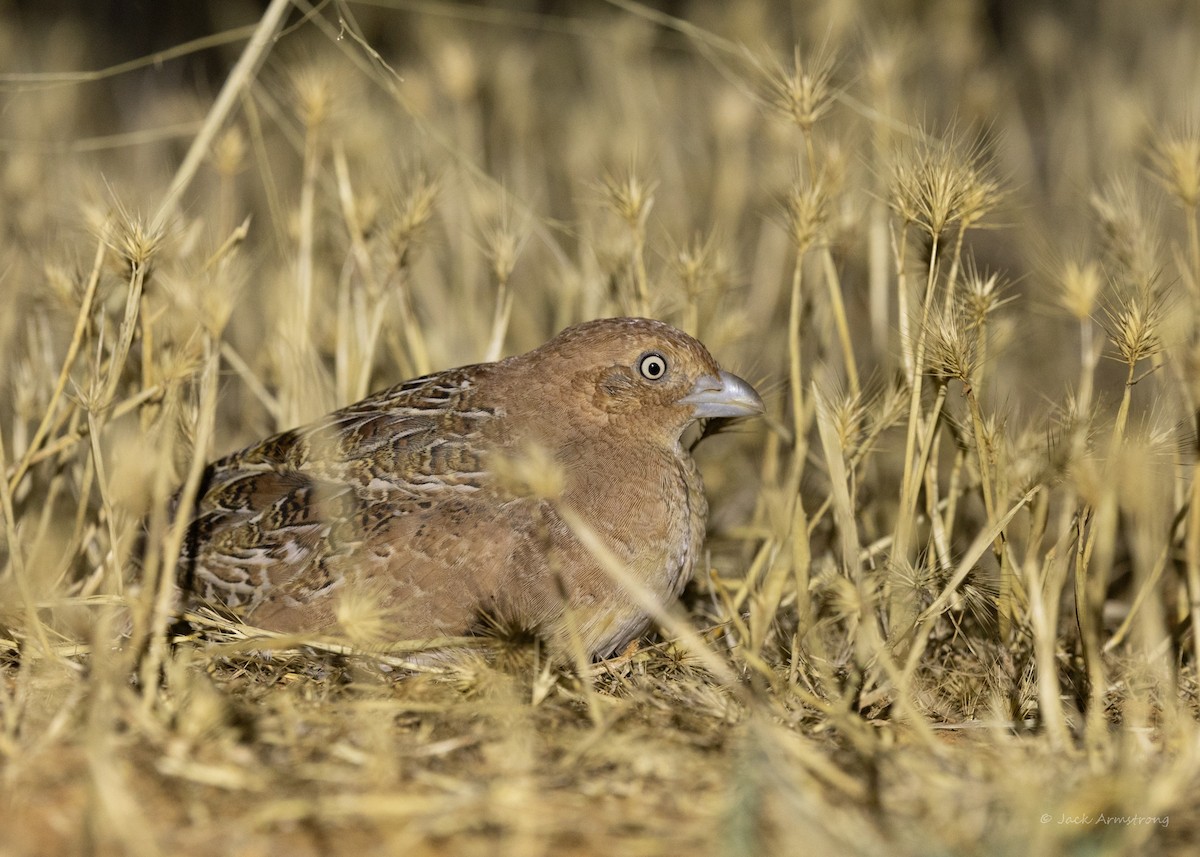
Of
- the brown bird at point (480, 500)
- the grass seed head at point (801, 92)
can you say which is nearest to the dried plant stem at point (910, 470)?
the brown bird at point (480, 500)

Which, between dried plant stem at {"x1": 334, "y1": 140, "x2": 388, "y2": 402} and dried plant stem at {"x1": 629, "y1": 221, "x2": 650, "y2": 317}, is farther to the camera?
dried plant stem at {"x1": 334, "y1": 140, "x2": 388, "y2": 402}

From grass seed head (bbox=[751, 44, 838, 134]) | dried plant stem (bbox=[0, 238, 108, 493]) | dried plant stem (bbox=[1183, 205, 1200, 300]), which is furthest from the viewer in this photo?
grass seed head (bbox=[751, 44, 838, 134])

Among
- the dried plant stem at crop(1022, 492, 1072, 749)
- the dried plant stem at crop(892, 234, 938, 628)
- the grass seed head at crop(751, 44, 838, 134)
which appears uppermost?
the grass seed head at crop(751, 44, 838, 134)

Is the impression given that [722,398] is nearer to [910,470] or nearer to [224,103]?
[910,470]

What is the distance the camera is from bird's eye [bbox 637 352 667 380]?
161 inches

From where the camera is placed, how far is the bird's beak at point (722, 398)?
4117 mm

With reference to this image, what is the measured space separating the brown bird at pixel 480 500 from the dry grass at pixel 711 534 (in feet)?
0.47

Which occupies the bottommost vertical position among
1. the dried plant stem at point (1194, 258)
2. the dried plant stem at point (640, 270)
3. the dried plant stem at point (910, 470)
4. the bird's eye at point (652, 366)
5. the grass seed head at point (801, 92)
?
the dried plant stem at point (910, 470)

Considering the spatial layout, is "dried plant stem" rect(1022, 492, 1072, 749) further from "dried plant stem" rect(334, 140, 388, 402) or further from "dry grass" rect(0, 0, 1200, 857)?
"dried plant stem" rect(334, 140, 388, 402)

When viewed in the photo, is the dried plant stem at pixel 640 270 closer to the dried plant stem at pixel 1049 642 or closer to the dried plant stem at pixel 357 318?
the dried plant stem at pixel 357 318

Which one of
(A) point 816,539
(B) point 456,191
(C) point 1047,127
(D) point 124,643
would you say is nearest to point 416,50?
(B) point 456,191

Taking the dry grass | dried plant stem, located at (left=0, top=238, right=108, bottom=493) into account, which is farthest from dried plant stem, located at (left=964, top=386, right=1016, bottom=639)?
dried plant stem, located at (left=0, top=238, right=108, bottom=493)

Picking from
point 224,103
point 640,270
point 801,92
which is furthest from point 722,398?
point 224,103

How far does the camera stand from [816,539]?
5.16 metres
